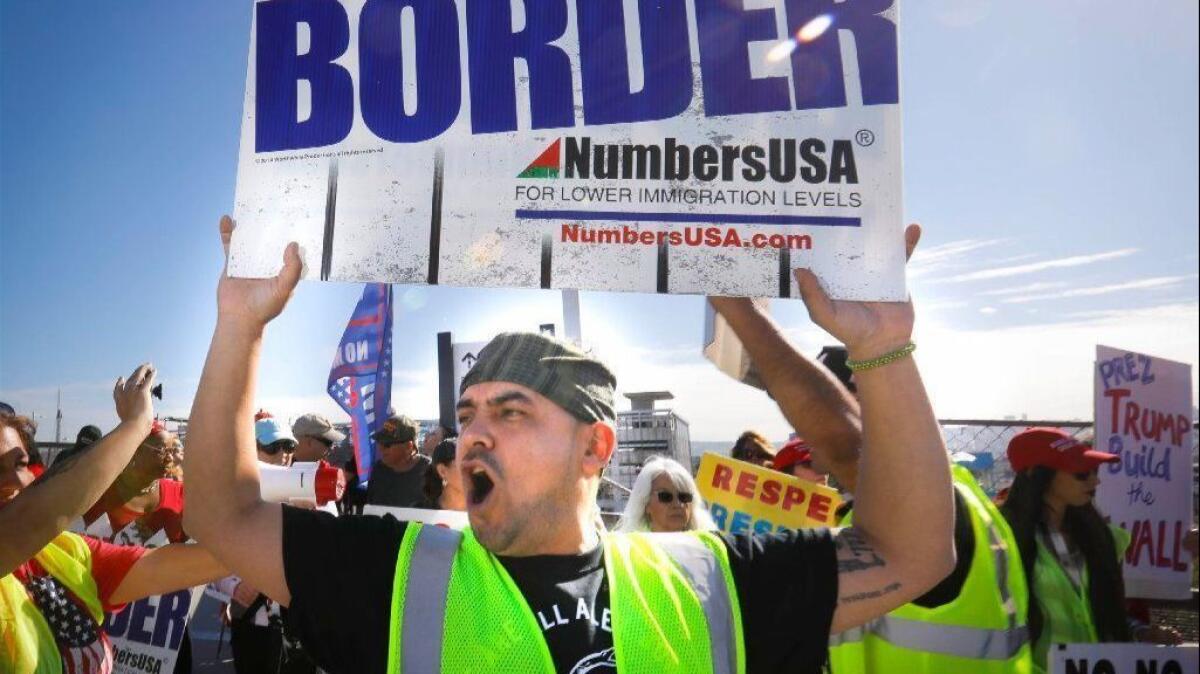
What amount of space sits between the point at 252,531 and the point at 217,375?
0.37 m

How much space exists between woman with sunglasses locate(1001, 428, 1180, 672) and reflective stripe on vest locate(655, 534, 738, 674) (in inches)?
89.3

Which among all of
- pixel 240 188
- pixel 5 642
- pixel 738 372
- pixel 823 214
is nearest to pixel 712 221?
pixel 823 214

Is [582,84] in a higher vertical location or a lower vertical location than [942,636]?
higher

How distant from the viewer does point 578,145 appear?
1.95 m

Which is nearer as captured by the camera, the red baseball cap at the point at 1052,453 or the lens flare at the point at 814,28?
the lens flare at the point at 814,28

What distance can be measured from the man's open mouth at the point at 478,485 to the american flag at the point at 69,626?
A: 5.75 ft

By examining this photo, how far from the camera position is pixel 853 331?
1841mm

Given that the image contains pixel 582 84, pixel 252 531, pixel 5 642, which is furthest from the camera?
pixel 5 642

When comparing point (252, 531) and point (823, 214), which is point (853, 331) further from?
point (252, 531)

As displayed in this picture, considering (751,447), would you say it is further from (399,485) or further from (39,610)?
(39,610)

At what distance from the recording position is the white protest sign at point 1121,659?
3014mm

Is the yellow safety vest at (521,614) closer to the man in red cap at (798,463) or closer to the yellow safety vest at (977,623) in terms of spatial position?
the yellow safety vest at (977,623)

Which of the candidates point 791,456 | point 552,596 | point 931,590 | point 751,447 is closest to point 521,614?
point 552,596

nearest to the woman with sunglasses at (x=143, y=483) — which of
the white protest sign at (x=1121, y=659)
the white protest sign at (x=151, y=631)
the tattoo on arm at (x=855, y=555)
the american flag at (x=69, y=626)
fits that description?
the white protest sign at (x=151, y=631)
